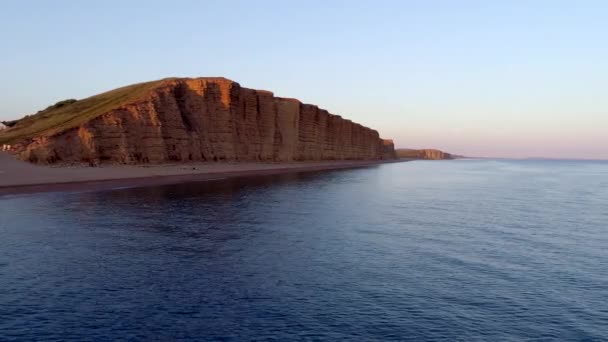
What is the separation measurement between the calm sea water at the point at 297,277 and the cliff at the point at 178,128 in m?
33.5

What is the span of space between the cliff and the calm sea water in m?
33.5

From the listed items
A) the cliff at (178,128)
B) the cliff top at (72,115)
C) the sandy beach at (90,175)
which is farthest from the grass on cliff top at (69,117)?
the sandy beach at (90,175)

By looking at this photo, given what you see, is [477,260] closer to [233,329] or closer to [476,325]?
[476,325]

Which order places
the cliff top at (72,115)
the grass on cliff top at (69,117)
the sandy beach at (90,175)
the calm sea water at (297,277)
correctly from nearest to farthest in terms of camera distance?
the calm sea water at (297,277), the sandy beach at (90,175), the cliff top at (72,115), the grass on cliff top at (69,117)

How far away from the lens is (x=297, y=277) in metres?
14.5

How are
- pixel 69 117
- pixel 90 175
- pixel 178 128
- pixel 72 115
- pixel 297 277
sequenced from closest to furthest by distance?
pixel 297 277 → pixel 90 175 → pixel 178 128 → pixel 69 117 → pixel 72 115

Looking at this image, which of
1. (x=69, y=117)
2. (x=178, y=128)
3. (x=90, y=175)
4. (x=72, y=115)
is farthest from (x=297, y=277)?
(x=72, y=115)

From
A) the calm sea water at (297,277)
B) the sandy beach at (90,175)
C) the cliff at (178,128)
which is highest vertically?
the cliff at (178,128)

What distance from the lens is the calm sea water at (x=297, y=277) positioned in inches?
413

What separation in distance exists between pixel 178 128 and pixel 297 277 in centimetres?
6063

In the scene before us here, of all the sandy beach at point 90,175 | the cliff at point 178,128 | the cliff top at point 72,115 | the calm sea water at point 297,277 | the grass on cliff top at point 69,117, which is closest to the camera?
the calm sea water at point 297,277

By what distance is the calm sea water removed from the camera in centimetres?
1050

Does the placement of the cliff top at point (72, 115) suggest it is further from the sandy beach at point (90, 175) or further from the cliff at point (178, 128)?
the sandy beach at point (90, 175)

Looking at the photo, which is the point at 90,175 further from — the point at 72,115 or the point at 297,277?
the point at 297,277
